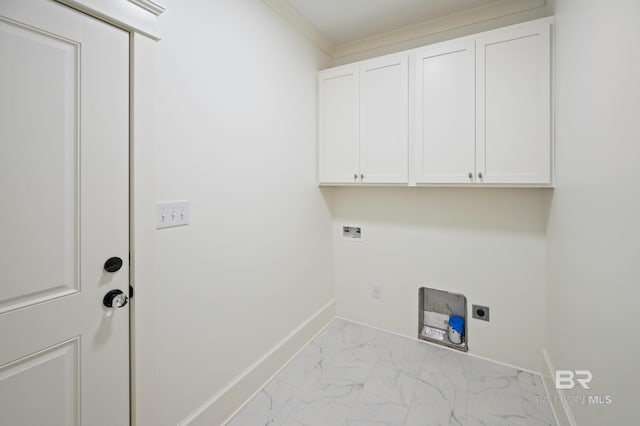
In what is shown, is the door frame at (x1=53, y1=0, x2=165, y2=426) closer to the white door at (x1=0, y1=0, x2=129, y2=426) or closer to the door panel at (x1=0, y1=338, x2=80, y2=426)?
the white door at (x1=0, y1=0, x2=129, y2=426)

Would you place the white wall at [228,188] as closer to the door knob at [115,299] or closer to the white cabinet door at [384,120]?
the door knob at [115,299]

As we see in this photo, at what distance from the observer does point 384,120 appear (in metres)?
2.27

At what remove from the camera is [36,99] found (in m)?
0.95

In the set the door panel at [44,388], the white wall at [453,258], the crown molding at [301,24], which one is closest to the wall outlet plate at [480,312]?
the white wall at [453,258]

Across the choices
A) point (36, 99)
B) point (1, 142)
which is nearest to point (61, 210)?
point (1, 142)

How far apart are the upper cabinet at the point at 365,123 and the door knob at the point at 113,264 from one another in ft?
5.58

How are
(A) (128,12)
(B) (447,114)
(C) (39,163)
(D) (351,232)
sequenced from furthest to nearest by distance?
(D) (351,232) < (B) (447,114) < (A) (128,12) < (C) (39,163)

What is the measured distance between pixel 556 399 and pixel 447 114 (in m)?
1.88

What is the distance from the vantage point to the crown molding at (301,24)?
2.00 metres

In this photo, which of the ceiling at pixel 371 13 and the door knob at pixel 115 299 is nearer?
the door knob at pixel 115 299

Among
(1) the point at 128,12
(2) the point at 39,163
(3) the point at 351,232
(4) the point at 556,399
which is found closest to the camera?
(2) the point at 39,163

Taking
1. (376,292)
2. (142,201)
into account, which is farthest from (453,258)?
(142,201)

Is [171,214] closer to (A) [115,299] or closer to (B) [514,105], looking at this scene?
(A) [115,299]

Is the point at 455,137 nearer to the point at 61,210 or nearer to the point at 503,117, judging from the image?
the point at 503,117
